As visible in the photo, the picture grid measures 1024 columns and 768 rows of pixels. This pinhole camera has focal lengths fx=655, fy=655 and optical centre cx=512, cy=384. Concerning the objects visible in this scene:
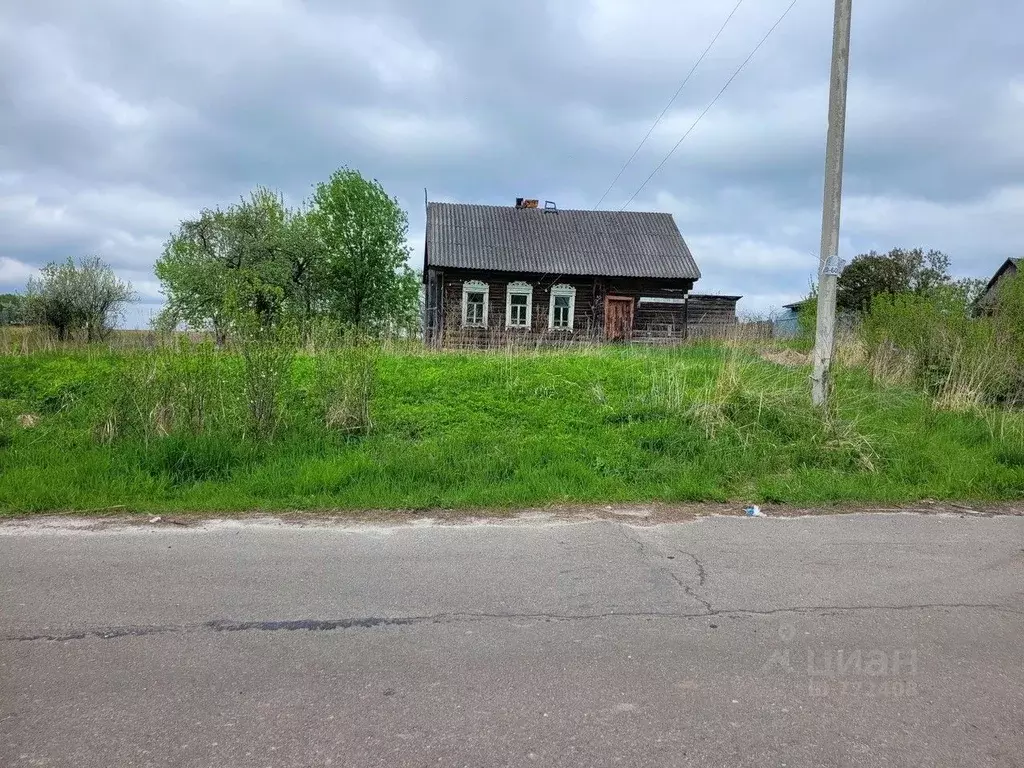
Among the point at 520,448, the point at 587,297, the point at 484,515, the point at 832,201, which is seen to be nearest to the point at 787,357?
the point at 832,201

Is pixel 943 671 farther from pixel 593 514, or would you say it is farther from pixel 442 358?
pixel 442 358

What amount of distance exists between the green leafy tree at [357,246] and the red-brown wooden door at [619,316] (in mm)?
13362

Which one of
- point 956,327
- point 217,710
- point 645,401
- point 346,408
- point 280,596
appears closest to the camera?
point 217,710

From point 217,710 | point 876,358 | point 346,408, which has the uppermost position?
point 876,358

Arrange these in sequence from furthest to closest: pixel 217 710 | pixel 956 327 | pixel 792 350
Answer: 1. pixel 792 350
2. pixel 956 327
3. pixel 217 710

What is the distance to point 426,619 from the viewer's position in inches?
149

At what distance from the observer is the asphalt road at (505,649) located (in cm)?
267

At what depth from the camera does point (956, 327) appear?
11977mm

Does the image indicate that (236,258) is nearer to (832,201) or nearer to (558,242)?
(558,242)

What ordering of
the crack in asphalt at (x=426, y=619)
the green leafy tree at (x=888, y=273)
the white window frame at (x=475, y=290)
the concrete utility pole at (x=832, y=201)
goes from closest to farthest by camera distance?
1. the crack in asphalt at (x=426, y=619)
2. the concrete utility pole at (x=832, y=201)
3. the white window frame at (x=475, y=290)
4. the green leafy tree at (x=888, y=273)

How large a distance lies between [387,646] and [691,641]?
164cm

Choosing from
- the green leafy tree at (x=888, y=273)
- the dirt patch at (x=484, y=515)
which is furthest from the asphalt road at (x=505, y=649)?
the green leafy tree at (x=888, y=273)

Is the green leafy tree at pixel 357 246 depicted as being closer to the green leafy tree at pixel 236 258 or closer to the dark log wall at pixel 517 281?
the green leafy tree at pixel 236 258

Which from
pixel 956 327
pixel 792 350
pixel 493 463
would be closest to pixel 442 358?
pixel 493 463
